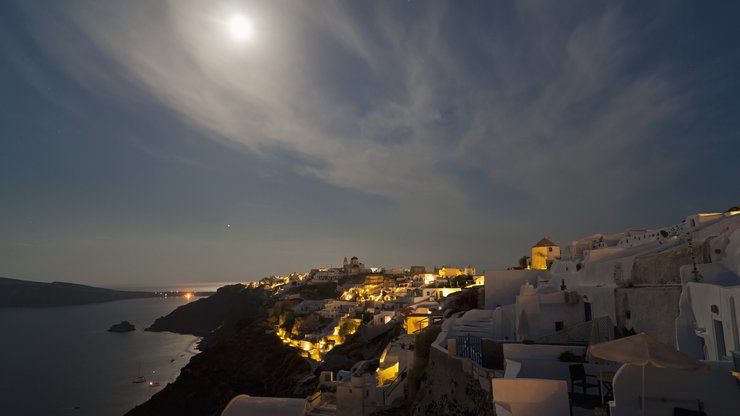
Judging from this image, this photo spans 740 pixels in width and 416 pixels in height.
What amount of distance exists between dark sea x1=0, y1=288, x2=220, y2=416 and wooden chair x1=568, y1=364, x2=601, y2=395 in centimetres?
5892

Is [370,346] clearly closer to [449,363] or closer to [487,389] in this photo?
[449,363]

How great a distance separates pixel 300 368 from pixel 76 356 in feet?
217

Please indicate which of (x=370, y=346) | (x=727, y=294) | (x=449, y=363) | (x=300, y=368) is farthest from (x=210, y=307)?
(x=727, y=294)

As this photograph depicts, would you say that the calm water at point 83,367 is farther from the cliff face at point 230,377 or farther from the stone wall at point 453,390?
the stone wall at point 453,390

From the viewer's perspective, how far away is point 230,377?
57.2 metres

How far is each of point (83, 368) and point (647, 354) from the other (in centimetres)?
9350

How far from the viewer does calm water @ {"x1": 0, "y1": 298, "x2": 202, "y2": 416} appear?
184 feet

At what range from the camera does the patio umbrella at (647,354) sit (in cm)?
552

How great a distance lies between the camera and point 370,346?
4472 centimetres

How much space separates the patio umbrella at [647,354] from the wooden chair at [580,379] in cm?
308

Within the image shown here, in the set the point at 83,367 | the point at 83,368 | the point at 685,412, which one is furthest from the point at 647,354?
the point at 83,367

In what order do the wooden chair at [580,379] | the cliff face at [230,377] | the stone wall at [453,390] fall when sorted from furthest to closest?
the cliff face at [230,377] → the stone wall at [453,390] → the wooden chair at [580,379]

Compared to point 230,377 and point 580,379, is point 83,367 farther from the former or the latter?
point 580,379

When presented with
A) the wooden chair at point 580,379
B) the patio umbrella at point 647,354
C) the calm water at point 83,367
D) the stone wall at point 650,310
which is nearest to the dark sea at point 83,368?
the calm water at point 83,367
